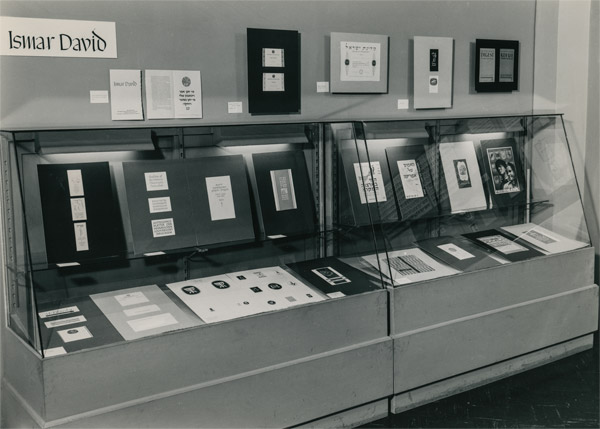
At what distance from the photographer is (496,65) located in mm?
4570

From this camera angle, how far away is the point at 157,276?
333 cm

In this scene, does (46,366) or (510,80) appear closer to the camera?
(46,366)

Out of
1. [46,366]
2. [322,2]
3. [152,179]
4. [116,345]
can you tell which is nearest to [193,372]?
[116,345]

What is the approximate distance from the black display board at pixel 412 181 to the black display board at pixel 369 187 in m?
0.06

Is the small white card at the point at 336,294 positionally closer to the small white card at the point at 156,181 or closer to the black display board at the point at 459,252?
the black display board at the point at 459,252

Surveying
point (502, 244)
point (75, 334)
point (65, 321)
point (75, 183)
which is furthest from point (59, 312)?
point (502, 244)

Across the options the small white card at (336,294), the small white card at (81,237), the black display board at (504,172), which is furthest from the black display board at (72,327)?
the black display board at (504,172)

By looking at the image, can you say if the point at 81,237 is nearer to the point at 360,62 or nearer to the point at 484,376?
the point at 360,62

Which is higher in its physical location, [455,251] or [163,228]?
[163,228]

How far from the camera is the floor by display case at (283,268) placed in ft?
9.33

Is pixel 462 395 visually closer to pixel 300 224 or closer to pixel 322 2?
pixel 300 224

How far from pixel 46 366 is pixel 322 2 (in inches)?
95.3

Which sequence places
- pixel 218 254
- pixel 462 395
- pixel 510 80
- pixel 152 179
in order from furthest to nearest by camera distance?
pixel 510 80 → pixel 462 395 → pixel 218 254 → pixel 152 179

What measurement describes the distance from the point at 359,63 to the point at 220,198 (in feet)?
4.04
